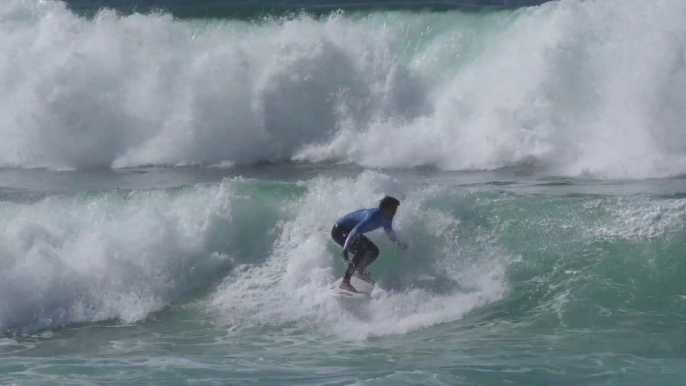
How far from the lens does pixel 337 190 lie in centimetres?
1190

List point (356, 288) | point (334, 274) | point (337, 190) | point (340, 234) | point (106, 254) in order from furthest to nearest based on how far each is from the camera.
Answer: point (337, 190) < point (106, 254) < point (334, 274) < point (340, 234) < point (356, 288)

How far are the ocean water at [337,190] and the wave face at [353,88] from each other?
0.05 m

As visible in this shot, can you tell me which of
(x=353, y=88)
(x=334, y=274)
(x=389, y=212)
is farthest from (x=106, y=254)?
(x=353, y=88)

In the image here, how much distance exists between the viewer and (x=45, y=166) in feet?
62.0

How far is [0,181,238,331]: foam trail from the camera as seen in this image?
10602mm

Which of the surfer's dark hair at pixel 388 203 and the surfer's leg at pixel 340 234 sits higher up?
the surfer's dark hair at pixel 388 203

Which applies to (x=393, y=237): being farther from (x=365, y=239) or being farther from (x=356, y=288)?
(x=356, y=288)

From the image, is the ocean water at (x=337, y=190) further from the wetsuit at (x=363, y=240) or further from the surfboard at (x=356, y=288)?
the wetsuit at (x=363, y=240)

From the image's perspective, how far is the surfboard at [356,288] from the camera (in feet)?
32.8

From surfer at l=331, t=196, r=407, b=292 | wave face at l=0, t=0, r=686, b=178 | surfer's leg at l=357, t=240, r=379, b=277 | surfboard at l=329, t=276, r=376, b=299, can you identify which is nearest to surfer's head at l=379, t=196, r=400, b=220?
surfer at l=331, t=196, r=407, b=292

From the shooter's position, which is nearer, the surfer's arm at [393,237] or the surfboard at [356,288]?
the surfboard at [356,288]

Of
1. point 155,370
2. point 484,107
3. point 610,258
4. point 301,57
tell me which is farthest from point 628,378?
point 301,57

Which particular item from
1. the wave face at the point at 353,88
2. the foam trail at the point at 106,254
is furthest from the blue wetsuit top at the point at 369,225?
the wave face at the point at 353,88

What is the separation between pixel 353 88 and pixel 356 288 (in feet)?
30.6
